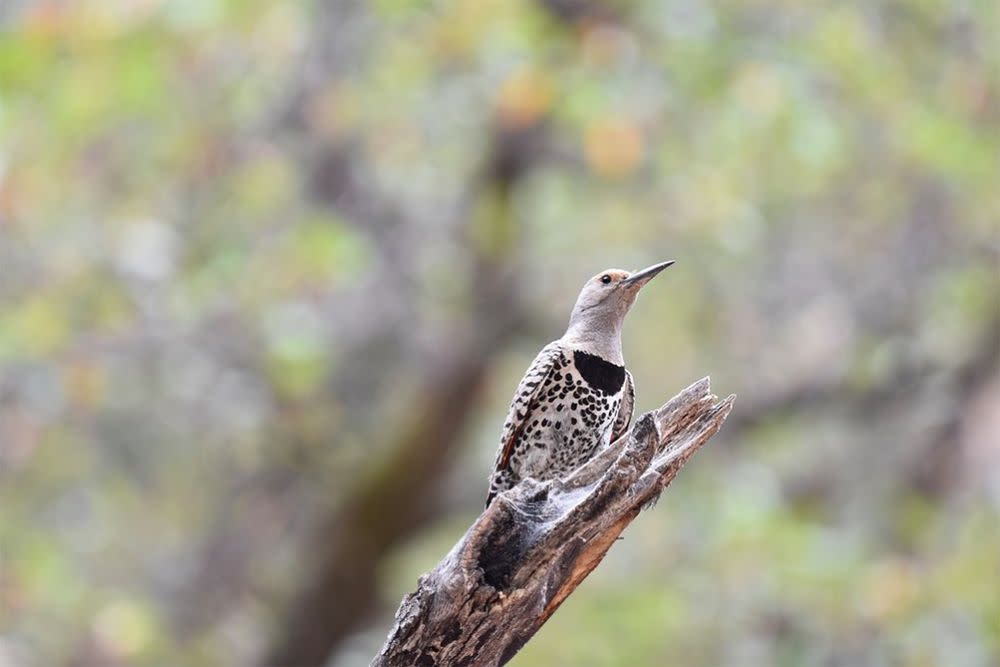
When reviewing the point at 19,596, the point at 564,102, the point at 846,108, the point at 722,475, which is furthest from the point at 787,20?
the point at 19,596

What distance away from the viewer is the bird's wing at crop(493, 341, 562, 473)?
3.95 m

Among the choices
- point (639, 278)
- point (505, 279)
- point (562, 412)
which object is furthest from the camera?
point (505, 279)

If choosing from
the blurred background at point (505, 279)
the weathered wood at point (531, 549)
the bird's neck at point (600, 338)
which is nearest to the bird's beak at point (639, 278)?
the bird's neck at point (600, 338)

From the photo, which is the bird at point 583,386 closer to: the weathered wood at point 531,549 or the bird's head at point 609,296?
the bird's head at point 609,296

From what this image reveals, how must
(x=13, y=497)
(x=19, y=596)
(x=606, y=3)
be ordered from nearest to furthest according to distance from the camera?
(x=606, y=3), (x=19, y=596), (x=13, y=497)

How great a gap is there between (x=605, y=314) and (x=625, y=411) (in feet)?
0.98

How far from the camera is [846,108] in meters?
8.67

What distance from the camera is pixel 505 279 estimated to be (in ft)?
29.4

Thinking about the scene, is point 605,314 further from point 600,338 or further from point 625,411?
point 625,411

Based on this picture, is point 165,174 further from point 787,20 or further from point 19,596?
point 787,20

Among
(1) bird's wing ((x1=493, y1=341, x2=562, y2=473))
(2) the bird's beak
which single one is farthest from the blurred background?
(2) the bird's beak

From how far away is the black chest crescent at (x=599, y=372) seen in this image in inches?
153

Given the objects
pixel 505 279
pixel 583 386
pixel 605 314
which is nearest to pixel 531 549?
pixel 583 386

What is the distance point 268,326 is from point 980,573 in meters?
4.07
